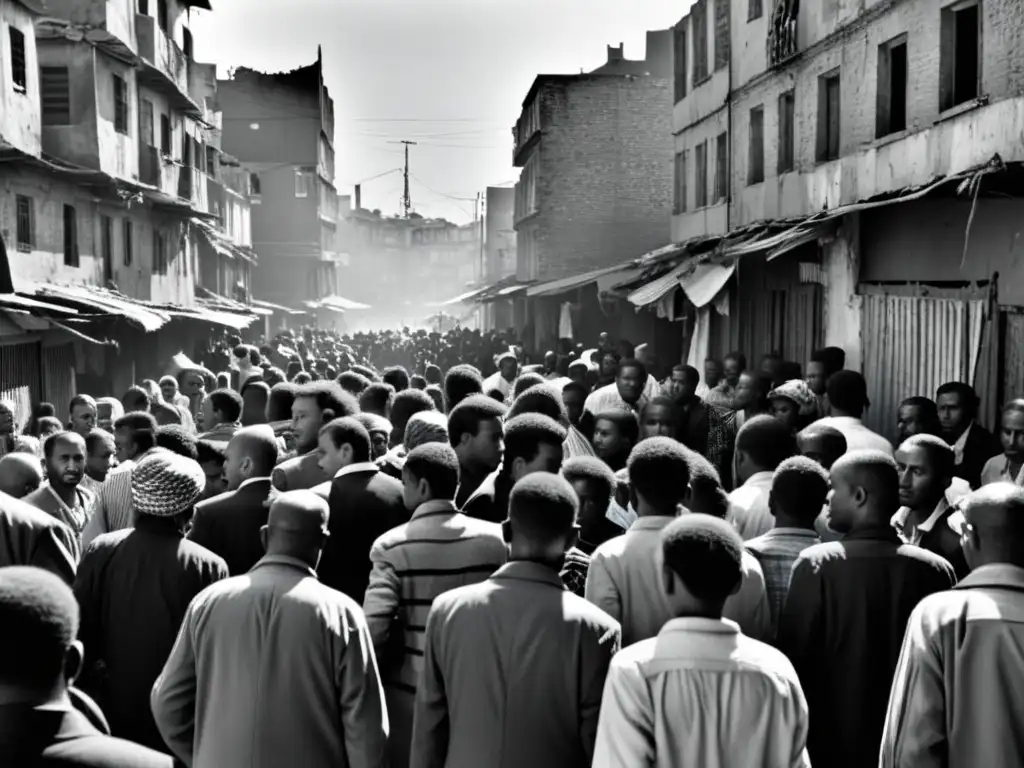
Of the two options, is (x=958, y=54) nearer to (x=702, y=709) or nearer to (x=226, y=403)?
(x=226, y=403)

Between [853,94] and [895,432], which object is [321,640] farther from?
[853,94]

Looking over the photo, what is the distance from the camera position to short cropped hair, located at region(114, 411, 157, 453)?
7.63 metres

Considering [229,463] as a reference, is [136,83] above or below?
above

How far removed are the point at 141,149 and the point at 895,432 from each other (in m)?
19.5

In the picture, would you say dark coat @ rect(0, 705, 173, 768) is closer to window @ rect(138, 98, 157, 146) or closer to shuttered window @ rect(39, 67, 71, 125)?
shuttered window @ rect(39, 67, 71, 125)

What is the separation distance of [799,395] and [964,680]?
5604mm

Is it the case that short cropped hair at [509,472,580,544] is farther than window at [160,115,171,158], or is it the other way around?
window at [160,115,171,158]

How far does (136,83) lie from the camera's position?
26719 mm

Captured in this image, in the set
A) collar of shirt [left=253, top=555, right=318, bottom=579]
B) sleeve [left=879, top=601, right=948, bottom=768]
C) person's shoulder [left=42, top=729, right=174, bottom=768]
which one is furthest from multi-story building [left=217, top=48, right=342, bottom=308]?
person's shoulder [left=42, top=729, right=174, bottom=768]

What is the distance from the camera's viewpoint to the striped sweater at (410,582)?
4.94 meters

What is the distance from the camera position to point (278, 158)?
6250 cm

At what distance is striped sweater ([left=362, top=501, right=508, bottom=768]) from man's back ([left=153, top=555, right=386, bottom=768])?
562 mm

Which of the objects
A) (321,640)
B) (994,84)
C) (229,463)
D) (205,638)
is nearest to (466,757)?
(321,640)

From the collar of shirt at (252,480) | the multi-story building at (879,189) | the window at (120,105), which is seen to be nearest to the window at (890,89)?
the multi-story building at (879,189)
